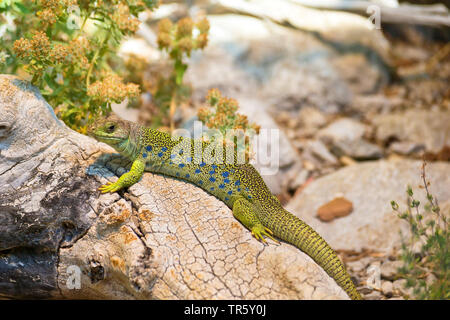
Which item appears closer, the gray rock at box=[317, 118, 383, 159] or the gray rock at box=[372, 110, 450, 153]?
the gray rock at box=[317, 118, 383, 159]

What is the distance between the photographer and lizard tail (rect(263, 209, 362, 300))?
4.54 m

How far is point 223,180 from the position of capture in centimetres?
500

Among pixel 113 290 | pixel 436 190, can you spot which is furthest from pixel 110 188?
pixel 436 190

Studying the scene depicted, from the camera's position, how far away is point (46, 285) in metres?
4.88

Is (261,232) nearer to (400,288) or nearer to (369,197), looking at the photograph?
(400,288)

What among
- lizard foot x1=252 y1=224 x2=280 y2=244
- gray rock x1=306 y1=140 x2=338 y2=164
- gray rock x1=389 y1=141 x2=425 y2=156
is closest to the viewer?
lizard foot x1=252 y1=224 x2=280 y2=244

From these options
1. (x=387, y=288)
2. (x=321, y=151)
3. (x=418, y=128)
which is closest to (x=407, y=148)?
(x=418, y=128)

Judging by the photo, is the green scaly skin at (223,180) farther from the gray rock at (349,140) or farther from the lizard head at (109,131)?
the gray rock at (349,140)

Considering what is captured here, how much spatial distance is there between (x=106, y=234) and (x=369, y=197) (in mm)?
4269

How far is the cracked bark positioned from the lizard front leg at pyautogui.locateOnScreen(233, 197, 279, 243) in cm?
8

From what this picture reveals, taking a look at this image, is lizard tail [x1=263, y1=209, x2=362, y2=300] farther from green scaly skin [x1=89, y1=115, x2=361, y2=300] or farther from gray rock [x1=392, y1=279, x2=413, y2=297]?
gray rock [x1=392, y1=279, x2=413, y2=297]

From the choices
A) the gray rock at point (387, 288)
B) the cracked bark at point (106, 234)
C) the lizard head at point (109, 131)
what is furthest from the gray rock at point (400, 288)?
the lizard head at point (109, 131)

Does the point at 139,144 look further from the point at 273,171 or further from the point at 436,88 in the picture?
the point at 436,88

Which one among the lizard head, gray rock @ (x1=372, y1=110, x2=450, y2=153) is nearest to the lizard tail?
the lizard head
